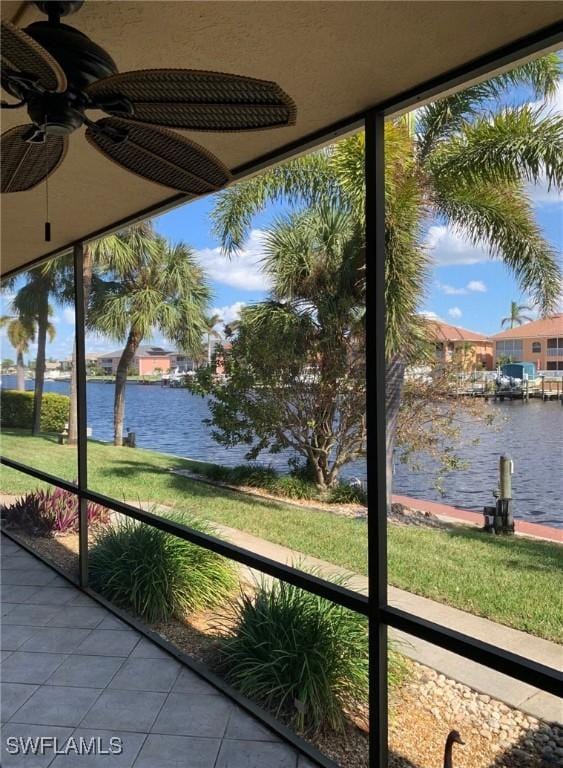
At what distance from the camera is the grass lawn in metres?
4.64

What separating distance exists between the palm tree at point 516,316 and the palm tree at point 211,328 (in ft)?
12.0

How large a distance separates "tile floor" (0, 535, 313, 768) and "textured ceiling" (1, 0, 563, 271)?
212 cm

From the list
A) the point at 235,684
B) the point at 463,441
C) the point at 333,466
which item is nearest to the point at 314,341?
the point at 333,466

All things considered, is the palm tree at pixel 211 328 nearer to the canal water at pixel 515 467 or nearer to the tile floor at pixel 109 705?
the canal water at pixel 515 467

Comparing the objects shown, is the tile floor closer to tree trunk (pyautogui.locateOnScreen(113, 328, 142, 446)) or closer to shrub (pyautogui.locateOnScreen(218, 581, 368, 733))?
shrub (pyautogui.locateOnScreen(218, 581, 368, 733))

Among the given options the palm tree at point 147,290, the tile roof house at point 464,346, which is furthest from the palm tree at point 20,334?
the tile roof house at point 464,346

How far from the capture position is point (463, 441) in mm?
6211

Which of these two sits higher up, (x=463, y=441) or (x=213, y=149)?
(x=213, y=149)

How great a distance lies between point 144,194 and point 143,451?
26.6 feet

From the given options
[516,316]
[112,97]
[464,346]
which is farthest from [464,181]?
[112,97]

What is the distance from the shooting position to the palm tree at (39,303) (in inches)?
387

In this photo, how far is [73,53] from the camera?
96 centimetres

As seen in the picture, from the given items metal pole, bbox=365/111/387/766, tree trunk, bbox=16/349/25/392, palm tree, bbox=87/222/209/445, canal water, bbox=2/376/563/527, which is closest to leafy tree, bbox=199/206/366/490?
canal water, bbox=2/376/563/527

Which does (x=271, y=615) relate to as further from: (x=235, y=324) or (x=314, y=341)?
(x=235, y=324)
